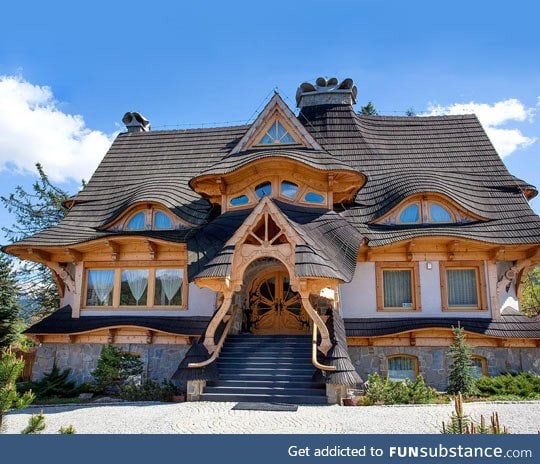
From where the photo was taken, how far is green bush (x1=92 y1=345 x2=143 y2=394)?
11598 mm

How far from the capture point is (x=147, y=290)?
46.6 ft

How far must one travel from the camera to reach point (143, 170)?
17359mm

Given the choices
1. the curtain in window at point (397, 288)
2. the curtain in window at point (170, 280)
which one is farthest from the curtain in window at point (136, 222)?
the curtain in window at point (397, 288)

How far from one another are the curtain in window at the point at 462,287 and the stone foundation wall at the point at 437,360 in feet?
4.36

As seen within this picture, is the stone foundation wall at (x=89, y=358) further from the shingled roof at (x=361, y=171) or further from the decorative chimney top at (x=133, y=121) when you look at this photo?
the decorative chimney top at (x=133, y=121)

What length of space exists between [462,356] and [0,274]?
52.7 ft

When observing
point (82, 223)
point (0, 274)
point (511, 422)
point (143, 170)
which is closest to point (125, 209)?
point (82, 223)

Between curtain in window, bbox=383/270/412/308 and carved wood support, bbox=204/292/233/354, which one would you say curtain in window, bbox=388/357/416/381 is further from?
carved wood support, bbox=204/292/233/354

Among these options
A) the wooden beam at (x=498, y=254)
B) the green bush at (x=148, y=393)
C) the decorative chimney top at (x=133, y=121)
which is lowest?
the green bush at (x=148, y=393)

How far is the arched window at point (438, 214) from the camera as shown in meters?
13.5

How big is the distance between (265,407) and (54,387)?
260 inches

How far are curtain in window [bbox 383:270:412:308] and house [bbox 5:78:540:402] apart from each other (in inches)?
1.5

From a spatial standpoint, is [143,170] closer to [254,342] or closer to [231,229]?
[231,229]

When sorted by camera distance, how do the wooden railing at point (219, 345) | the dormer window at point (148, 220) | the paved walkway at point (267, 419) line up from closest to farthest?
the paved walkway at point (267, 419), the wooden railing at point (219, 345), the dormer window at point (148, 220)
